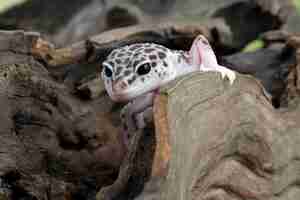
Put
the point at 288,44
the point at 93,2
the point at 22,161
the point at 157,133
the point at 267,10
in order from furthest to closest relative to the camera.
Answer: the point at 93,2 < the point at 267,10 < the point at 288,44 < the point at 22,161 < the point at 157,133

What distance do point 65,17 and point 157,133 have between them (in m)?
2.07

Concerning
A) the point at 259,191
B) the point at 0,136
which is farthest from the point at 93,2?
the point at 259,191

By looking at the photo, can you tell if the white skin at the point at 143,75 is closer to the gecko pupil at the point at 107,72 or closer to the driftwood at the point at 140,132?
the gecko pupil at the point at 107,72

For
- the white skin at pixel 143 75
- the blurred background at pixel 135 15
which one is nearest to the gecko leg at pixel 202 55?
the white skin at pixel 143 75

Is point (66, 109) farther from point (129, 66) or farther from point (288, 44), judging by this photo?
point (288, 44)

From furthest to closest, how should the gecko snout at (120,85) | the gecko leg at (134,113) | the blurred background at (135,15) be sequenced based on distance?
the blurred background at (135,15) → the gecko leg at (134,113) → the gecko snout at (120,85)

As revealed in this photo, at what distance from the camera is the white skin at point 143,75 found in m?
1.66

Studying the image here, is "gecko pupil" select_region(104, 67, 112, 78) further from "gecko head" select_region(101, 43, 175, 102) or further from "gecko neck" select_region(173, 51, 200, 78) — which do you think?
"gecko neck" select_region(173, 51, 200, 78)

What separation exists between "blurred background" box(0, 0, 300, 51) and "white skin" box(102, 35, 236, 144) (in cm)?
56

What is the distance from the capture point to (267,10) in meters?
2.60

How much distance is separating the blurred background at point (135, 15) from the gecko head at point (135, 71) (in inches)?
27.2

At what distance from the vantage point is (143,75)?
5.54 ft

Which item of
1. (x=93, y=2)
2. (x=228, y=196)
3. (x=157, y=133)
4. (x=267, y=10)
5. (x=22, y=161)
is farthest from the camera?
(x=93, y=2)

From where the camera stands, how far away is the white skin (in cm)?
166
